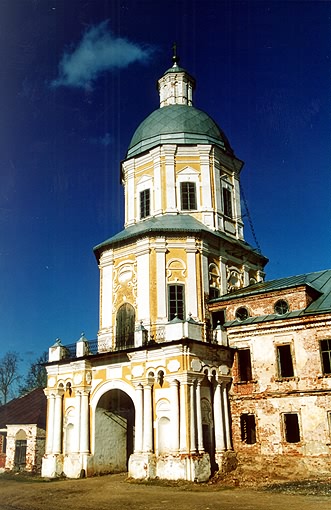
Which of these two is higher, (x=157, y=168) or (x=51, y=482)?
(x=157, y=168)

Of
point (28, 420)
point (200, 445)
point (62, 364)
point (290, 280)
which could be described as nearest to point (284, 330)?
point (290, 280)

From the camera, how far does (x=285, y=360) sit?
22.5 metres

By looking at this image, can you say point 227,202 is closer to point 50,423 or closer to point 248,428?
point 248,428

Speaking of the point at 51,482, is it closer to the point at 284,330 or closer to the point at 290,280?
the point at 284,330

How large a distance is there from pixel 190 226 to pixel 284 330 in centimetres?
735

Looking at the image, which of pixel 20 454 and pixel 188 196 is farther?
pixel 20 454

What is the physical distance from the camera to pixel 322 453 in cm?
2014

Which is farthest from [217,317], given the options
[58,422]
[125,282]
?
[58,422]

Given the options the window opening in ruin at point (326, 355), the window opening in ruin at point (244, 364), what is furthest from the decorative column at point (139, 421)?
the window opening in ruin at point (326, 355)

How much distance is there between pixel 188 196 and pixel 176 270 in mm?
5037

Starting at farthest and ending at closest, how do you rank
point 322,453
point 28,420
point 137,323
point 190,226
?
1. point 28,420
2. point 190,226
3. point 137,323
4. point 322,453

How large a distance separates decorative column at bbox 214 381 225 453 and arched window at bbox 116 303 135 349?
4889mm

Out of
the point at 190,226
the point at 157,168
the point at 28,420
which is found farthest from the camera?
the point at 28,420

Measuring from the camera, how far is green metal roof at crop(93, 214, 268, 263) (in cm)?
2616
